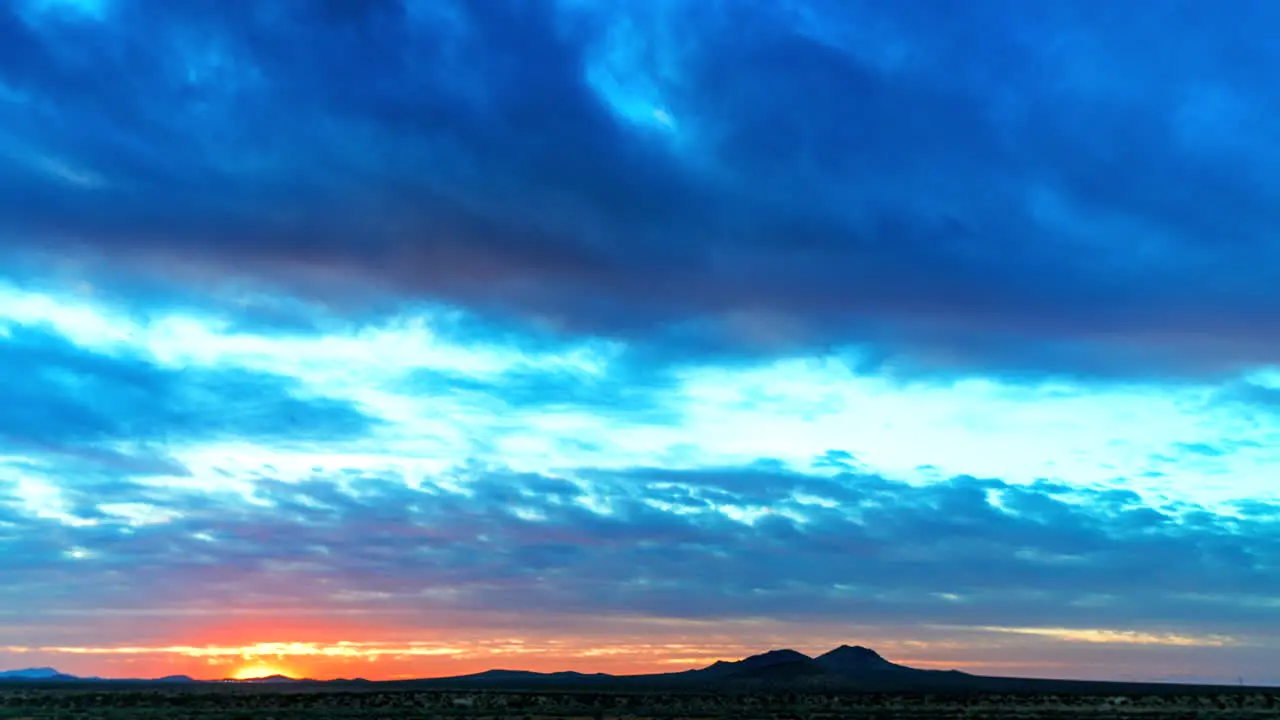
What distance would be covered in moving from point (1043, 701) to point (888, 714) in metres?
40.8

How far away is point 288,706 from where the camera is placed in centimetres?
11825

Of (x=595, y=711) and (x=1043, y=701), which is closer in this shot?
(x=595, y=711)

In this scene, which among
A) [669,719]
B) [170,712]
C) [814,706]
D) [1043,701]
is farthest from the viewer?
[1043,701]

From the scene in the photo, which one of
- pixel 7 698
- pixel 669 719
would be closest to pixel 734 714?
pixel 669 719

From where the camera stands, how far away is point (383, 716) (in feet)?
341

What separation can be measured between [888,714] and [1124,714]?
23578 millimetres

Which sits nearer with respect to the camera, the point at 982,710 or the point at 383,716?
the point at 383,716

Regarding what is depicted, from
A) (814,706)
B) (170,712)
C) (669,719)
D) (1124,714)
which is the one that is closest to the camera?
(669,719)

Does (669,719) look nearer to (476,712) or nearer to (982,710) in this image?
(476,712)

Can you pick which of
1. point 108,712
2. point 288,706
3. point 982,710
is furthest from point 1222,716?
point 108,712

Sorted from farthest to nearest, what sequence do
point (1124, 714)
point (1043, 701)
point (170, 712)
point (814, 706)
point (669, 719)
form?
1. point (1043, 701)
2. point (814, 706)
3. point (1124, 714)
4. point (170, 712)
5. point (669, 719)

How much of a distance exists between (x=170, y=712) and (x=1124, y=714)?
282 feet

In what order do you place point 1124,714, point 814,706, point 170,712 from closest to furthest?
point 170,712 < point 1124,714 < point 814,706

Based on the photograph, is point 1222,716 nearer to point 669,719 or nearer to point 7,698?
point 669,719
